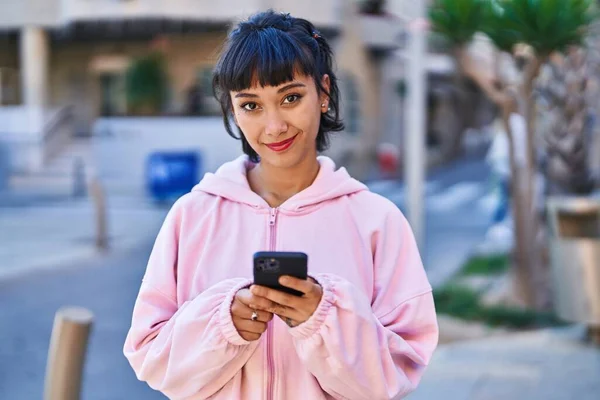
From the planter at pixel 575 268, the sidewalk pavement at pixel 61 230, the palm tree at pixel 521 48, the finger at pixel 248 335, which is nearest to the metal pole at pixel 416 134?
the palm tree at pixel 521 48

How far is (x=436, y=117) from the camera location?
40844 millimetres

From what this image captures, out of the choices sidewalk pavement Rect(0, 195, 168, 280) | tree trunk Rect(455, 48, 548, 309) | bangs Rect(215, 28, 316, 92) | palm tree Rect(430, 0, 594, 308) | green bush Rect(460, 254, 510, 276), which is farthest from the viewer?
sidewalk pavement Rect(0, 195, 168, 280)

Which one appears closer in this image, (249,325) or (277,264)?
(277,264)

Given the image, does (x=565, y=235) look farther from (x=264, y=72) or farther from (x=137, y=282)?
(x=264, y=72)

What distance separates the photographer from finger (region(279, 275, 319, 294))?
174 centimetres

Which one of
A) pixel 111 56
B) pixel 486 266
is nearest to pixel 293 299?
pixel 486 266

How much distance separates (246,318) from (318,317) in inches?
6.0

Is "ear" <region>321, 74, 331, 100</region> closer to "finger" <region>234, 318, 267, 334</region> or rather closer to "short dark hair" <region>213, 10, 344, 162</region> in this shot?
"short dark hair" <region>213, 10, 344, 162</region>

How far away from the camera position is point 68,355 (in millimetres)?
3596

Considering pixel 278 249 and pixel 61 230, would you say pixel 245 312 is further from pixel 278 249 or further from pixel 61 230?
pixel 61 230

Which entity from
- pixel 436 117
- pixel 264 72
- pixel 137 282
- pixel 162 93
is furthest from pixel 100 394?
pixel 436 117

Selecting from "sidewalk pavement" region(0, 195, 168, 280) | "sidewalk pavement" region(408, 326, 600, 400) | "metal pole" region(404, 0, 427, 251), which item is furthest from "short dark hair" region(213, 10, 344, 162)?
"sidewalk pavement" region(0, 195, 168, 280)

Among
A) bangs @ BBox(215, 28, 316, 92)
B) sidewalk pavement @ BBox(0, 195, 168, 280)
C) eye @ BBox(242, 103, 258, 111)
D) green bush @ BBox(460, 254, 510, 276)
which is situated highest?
bangs @ BBox(215, 28, 316, 92)

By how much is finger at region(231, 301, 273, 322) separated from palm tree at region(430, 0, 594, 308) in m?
Result: 5.63
